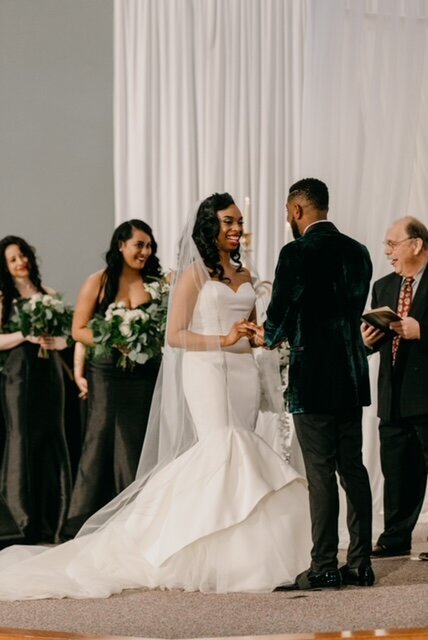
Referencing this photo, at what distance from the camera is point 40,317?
6117 millimetres

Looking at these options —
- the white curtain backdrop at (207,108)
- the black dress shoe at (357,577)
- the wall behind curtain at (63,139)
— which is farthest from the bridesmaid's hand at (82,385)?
the wall behind curtain at (63,139)

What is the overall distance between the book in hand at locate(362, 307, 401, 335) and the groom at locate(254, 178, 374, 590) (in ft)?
1.28

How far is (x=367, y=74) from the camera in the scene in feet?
22.9

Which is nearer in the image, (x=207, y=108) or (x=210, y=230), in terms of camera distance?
(x=210, y=230)

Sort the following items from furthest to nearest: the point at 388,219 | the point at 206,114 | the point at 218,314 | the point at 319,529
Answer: the point at 206,114 < the point at 388,219 < the point at 218,314 < the point at 319,529

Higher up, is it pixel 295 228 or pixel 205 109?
pixel 205 109

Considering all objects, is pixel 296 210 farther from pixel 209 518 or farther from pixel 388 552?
pixel 388 552

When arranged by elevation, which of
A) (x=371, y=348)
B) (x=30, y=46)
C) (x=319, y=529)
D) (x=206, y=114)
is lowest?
(x=319, y=529)

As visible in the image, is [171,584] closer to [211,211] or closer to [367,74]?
[211,211]

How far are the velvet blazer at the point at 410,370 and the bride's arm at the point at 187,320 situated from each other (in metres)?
0.98

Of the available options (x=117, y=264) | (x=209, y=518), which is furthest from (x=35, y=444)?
(x=209, y=518)

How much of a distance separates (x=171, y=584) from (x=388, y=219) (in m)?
3.20

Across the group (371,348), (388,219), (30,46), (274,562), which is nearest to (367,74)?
(388,219)

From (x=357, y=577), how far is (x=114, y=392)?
1994 millimetres
